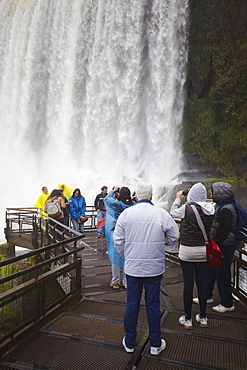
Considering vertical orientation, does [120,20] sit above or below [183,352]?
above

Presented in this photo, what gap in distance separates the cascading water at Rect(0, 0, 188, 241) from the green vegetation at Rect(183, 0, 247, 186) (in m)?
0.87

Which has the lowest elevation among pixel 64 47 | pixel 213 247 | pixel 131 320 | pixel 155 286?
pixel 131 320

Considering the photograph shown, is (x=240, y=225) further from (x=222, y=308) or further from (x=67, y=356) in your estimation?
(x=67, y=356)

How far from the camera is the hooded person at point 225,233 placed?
13.3ft

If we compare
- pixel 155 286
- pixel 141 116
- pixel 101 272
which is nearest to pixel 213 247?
pixel 155 286

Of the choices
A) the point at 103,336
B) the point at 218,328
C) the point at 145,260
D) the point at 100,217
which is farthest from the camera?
the point at 100,217

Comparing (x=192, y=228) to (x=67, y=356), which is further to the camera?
(x=192, y=228)

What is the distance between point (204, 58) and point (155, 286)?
21743 mm

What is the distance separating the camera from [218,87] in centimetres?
2127

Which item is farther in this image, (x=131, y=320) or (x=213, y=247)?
(x=213, y=247)

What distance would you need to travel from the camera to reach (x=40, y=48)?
27.5m

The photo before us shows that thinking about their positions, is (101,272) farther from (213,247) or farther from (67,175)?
(67,175)

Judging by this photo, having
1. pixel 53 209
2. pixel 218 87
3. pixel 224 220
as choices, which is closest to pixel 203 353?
pixel 224 220

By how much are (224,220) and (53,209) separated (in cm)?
490
